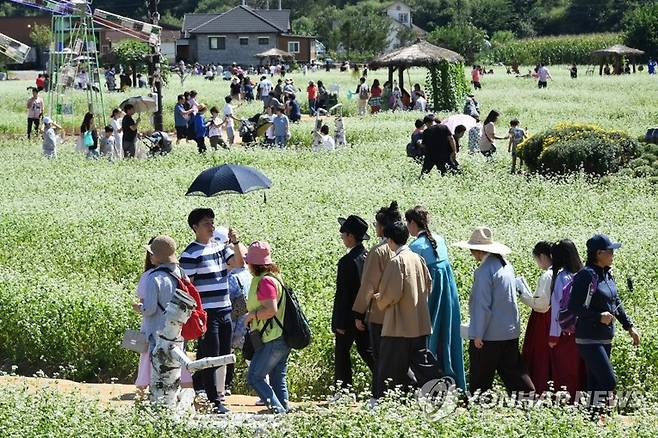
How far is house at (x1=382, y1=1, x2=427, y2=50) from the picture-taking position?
4038 inches

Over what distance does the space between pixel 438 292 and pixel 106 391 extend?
310 centimetres

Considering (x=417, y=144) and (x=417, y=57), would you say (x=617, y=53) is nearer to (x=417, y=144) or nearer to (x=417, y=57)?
(x=417, y=57)

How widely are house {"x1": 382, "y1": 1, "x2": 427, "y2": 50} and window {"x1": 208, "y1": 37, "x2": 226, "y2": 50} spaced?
12995 millimetres

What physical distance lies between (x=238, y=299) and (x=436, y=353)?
1889 mm

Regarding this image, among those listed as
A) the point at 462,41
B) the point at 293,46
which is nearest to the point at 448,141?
the point at 462,41

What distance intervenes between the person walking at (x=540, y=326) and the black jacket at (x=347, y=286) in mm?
1295

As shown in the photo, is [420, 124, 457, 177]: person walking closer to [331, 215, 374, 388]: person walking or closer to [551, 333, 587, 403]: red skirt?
[331, 215, 374, 388]: person walking

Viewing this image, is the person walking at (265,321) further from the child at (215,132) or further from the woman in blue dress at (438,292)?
the child at (215,132)

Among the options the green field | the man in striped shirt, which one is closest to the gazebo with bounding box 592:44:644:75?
the green field

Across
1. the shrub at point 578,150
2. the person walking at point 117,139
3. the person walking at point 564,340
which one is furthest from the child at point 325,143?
the person walking at point 564,340

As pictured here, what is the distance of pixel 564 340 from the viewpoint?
31.4ft

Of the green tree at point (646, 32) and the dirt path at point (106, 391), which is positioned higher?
the green tree at point (646, 32)

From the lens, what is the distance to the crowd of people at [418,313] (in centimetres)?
906

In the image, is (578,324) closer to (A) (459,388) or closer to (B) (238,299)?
(A) (459,388)
